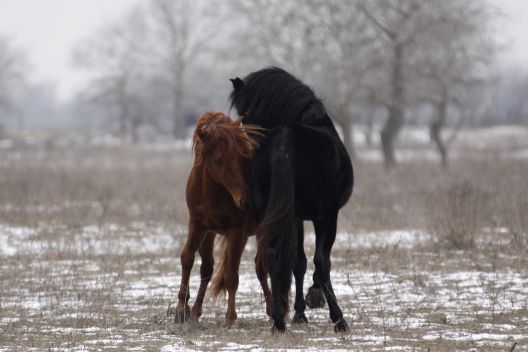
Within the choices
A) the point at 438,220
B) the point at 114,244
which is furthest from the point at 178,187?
the point at 438,220

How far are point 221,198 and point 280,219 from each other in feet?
2.36

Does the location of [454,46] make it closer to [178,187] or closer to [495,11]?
[495,11]

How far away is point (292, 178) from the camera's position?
6.12 m

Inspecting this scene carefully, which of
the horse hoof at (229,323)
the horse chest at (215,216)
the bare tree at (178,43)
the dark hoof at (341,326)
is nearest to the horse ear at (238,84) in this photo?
the horse chest at (215,216)

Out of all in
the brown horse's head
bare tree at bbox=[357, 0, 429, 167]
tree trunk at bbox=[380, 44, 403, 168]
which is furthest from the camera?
tree trunk at bbox=[380, 44, 403, 168]

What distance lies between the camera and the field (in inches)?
237

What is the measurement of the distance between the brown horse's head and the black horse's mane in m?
0.40

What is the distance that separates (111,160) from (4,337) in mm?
32276

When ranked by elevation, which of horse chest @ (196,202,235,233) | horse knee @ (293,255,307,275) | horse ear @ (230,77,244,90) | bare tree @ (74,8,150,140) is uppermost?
bare tree @ (74,8,150,140)

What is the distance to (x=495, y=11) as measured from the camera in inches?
1109

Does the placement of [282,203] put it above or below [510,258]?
above

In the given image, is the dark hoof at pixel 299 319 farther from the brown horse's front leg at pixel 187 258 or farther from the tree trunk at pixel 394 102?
the tree trunk at pixel 394 102

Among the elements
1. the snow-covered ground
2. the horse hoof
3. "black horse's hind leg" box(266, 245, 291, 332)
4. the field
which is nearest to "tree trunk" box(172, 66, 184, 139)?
the field

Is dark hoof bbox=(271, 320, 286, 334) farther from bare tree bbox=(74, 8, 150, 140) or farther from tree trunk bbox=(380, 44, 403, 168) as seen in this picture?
bare tree bbox=(74, 8, 150, 140)
